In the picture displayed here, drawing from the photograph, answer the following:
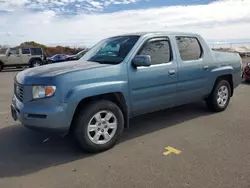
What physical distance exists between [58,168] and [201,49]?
3.77 metres

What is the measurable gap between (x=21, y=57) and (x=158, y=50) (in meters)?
18.1

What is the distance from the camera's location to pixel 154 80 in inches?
182

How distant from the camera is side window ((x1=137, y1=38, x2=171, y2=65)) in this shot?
4.70 metres

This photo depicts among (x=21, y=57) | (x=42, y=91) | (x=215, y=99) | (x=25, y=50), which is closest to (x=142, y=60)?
(x=42, y=91)

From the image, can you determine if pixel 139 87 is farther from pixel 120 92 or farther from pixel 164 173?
pixel 164 173

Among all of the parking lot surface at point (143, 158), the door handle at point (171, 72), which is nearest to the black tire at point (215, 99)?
the parking lot surface at point (143, 158)

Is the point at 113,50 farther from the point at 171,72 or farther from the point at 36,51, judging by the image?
the point at 36,51

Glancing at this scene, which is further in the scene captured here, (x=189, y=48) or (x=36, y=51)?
(x=36, y=51)

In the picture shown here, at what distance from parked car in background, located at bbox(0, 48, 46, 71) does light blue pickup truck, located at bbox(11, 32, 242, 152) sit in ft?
56.2

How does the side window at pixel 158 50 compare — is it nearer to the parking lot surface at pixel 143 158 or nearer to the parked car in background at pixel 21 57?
the parking lot surface at pixel 143 158

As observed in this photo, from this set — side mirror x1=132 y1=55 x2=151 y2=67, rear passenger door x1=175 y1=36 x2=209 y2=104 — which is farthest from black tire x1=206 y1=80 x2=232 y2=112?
side mirror x1=132 y1=55 x2=151 y2=67

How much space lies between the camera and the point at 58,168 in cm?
361

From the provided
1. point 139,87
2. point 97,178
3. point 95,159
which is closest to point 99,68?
point 139,87

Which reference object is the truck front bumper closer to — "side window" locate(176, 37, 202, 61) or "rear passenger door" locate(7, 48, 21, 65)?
"side window" locate(176, 37, 202, 61)
